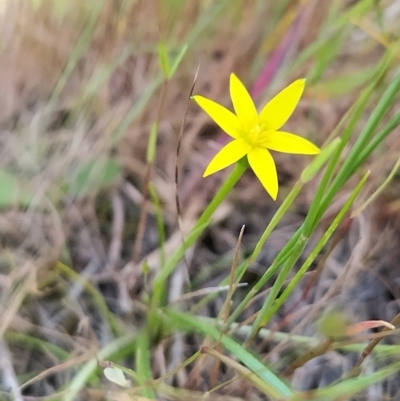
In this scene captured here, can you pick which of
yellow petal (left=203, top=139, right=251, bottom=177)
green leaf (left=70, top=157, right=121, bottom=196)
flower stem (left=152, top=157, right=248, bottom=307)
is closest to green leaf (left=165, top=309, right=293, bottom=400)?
flower stem (left=152, top=157, right=248, bottom=307)

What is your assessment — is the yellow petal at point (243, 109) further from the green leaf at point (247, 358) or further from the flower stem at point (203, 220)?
→ the green leaf at point (247, 358)

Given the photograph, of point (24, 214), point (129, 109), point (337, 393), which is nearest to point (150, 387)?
point (337, 393)

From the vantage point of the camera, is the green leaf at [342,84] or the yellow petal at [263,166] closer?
the yellow petal at [263,166]

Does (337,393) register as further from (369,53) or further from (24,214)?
(369,53)

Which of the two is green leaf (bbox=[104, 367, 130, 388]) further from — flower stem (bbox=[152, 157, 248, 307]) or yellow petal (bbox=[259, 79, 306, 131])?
yellow petal (bbox=[259, 79, 306, 131])

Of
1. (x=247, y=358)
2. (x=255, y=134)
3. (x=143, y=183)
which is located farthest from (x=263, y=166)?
(x=143, y=183)

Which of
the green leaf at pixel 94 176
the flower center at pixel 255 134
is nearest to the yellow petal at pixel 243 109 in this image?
the flower center at pixel 255 134

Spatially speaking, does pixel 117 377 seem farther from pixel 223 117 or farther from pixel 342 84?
pixel 342 84
